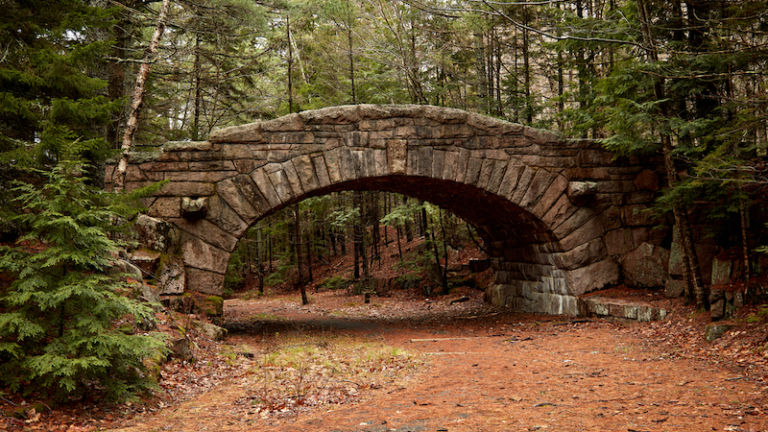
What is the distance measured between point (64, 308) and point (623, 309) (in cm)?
765

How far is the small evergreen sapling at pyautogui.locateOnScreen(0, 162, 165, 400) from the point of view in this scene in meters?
3.71

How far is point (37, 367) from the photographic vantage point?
3604 millimetres

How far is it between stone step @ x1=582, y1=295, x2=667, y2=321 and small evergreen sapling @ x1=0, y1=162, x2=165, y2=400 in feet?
22.7

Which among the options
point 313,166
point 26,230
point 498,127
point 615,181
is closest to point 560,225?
point 615,181

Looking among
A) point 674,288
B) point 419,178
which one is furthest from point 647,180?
point 419,178

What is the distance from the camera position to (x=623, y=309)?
8227 millimetres

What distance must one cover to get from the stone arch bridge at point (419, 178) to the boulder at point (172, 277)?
29 centimetres

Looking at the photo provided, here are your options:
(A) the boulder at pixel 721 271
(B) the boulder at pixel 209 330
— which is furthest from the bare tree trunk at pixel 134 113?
(A) the boulder at pixel 721 271

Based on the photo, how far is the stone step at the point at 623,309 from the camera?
25.4ft

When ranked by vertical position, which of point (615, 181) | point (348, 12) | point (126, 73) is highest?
point (348, 12)

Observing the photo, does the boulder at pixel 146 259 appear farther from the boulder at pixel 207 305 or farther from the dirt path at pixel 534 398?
the dirt path at pixel 534 398

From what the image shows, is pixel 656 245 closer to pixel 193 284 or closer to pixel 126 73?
pixel 193 284

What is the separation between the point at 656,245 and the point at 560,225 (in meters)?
1.83

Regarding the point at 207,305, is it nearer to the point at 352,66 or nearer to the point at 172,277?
the point at 172,277
